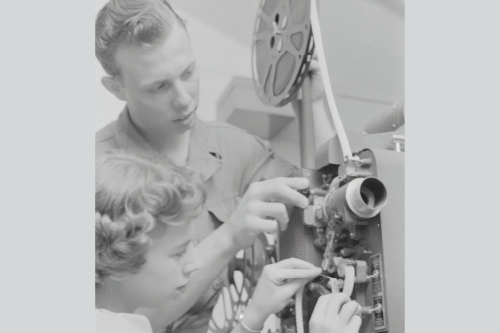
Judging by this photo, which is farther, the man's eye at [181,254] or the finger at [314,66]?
the finger at [314,66]

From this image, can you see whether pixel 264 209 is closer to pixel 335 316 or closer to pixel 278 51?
pixel 335 316

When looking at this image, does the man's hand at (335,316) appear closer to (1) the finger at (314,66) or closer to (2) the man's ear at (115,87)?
(1) the finger at (314,66)

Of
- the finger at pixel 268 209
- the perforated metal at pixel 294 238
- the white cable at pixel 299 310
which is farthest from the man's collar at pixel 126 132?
the white cable at pixel 299 310

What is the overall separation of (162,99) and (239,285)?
0.57 m

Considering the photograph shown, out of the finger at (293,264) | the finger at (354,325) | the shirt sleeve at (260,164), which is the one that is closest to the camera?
the finger at (354,325)

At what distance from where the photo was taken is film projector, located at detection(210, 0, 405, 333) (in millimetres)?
1324

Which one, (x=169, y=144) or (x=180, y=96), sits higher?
(x=180, y=96)

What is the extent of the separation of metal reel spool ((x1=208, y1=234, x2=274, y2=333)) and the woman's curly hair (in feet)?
0.64

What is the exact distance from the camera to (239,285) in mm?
1473

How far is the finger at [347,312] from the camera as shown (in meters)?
1.33

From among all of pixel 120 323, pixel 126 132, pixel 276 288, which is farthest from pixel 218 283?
pixel 126 132

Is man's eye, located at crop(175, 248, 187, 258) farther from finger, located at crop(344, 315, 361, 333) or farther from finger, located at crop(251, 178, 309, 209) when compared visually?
finger, located at crop(344, 315, 361, 333)

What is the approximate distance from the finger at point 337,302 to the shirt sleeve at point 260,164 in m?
0.38

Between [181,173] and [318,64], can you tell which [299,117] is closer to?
[318,64]
